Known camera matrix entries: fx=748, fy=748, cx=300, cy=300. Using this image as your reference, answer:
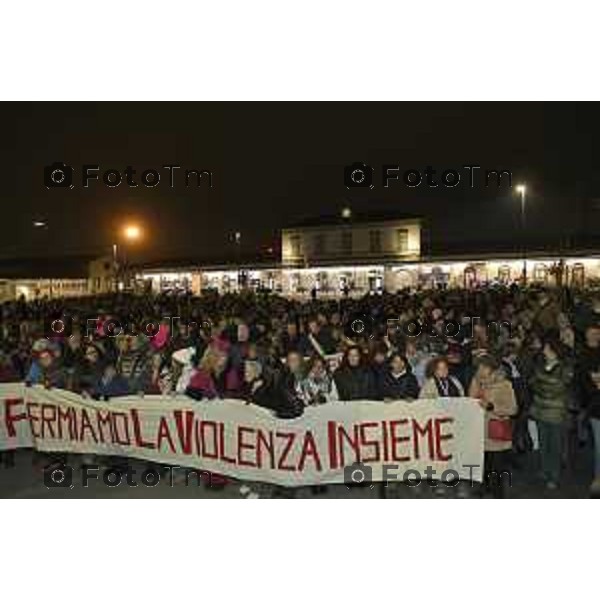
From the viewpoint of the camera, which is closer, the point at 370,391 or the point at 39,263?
the point at 370,391

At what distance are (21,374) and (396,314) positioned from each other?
9.79 metres

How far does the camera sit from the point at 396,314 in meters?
18.2

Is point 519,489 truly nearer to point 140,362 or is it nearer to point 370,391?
point 370,391

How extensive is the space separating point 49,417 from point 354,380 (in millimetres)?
4123

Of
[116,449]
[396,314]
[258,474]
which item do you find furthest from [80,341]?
[396,314]

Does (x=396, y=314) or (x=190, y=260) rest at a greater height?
(x=190, y=260)

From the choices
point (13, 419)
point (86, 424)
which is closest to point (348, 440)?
point (86, 424)

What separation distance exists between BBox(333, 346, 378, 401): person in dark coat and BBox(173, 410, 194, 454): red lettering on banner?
182 cm

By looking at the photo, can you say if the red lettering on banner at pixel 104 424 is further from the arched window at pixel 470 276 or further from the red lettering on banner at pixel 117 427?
the arched window at pixel 470 276

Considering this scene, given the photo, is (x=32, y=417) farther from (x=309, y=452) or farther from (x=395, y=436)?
(x=395, y=436)

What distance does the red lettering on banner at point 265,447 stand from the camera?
8.54 meters

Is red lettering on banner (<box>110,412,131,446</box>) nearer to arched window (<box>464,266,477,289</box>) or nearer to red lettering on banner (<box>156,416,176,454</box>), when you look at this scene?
red lettering on banner (<box>156,416,176,454</box>)

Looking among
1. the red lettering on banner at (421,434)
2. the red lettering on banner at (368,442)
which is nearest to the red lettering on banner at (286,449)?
the red lettering on banner at (368,442)

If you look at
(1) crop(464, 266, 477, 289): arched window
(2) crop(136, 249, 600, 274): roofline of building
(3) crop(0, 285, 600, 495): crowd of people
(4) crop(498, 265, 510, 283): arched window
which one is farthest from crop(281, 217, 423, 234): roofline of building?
(3) crop(0, 285, 600, 495): crowd of people
